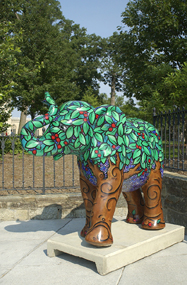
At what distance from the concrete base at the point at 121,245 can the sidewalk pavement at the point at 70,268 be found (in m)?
0.08

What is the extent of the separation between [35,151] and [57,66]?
12.6 metres

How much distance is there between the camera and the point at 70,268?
9.83 feet

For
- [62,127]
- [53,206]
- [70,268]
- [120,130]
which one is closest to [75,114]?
[62,127]

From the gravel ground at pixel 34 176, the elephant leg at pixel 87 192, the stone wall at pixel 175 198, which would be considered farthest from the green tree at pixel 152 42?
the elephant leg at pixel 87 192

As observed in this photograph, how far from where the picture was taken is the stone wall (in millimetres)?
4273

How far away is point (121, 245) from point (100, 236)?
0.36 meters

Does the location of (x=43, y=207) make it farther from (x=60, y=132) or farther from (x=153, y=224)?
(x=60, y=132)

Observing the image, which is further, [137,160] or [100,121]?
[137,160]

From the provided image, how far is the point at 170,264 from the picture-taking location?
10.2 feet

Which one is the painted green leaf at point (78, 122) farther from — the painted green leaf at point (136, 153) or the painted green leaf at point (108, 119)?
the painted green leaf at point (136, 153)

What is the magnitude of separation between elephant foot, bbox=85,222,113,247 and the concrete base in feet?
0.31

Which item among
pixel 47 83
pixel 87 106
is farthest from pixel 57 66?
pixel 87 106

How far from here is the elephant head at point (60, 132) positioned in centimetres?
291

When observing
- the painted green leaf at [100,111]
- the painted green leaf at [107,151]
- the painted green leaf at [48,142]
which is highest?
the painted green leaf at [100,111]
